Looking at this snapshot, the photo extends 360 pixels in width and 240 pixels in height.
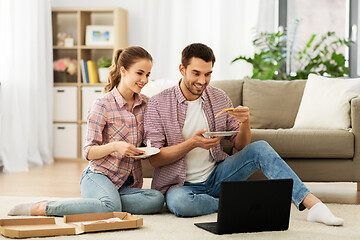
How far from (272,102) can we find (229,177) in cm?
130

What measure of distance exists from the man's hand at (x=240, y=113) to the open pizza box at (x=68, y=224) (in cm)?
66

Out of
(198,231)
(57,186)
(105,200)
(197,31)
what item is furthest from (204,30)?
(198,231)

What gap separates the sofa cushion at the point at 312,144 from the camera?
10.9 feet

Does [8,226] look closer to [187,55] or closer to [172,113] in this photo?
[172,113]

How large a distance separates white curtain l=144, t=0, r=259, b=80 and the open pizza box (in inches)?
129

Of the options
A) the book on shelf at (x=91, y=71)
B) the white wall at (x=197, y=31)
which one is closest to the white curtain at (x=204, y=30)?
the white wall at (x=197, y=31)

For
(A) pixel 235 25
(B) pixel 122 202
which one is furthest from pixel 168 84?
(A) pixel 235 25

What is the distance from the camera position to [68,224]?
2451 mm

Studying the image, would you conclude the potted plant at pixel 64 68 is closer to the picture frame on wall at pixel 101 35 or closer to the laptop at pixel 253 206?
the picture frame on wall at pixel 101 35

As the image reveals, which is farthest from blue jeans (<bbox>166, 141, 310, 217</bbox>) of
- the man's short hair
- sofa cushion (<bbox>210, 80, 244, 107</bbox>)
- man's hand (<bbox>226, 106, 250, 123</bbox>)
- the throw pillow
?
sofa cushion (<bbox>210, 80, 244, 107</bbox>)

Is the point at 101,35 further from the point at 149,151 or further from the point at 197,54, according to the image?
the point at 149,151

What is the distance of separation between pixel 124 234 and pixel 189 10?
3.74 metres

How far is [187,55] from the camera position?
273 centimetres

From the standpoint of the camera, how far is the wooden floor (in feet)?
11.7
